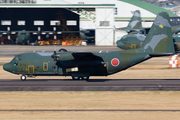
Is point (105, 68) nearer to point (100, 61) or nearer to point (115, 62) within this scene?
point (100, 61)

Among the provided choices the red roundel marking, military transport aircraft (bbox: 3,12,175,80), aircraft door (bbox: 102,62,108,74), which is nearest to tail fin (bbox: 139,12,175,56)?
military transport aircraft (bbox: 3,12,175,80)

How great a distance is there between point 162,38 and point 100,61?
6.89 meters

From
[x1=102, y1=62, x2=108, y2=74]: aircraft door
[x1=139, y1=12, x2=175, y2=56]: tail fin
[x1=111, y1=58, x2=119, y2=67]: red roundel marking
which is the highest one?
[x1=139, y1=12, x2=175, y2=56]: tail fin

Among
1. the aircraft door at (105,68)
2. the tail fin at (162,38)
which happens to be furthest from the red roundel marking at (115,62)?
the tail fin at (162,38)

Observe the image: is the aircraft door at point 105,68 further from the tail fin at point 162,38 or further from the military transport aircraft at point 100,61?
the tail fin at point 162,38

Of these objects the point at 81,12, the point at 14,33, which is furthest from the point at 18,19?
the point at 81,12

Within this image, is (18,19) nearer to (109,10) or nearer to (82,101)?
(109,10)

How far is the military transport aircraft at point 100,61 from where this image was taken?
27734mm

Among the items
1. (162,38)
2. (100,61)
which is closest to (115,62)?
(100,61)

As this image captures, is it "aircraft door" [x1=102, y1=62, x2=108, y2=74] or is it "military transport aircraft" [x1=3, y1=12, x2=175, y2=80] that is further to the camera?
"aircraft door" [x1=102, y1=62, x2=108, y2=74]

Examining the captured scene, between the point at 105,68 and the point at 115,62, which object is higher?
the point at 115,62

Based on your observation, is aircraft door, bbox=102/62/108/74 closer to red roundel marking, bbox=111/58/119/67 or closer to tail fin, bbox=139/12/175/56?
red roundel marking, bbox=111/58/119/67

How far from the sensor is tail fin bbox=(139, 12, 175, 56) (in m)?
27.8

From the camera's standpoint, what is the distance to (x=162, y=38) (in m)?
27.9
